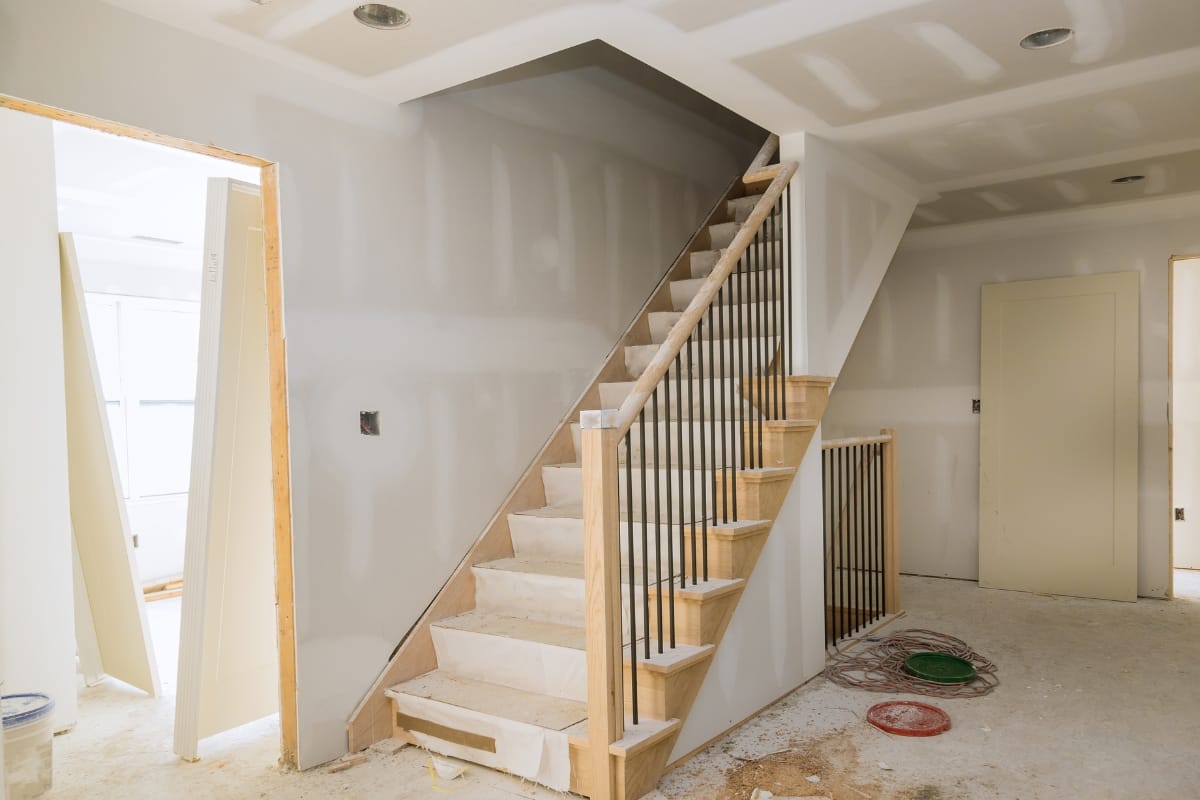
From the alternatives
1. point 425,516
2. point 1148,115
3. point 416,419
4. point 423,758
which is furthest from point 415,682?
point 1148,115

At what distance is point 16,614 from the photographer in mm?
3234

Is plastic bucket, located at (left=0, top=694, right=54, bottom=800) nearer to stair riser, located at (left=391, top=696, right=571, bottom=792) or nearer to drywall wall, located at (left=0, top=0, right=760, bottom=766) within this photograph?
drywall wall, located at (left=0, top=0, right=760, bottom=766)

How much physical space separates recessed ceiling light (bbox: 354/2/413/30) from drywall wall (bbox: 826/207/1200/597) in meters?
4.40

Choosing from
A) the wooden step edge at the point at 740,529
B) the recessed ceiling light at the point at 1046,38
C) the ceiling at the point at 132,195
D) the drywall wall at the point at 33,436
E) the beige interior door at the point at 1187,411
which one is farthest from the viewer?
the beige interior door at the point at 1187,411

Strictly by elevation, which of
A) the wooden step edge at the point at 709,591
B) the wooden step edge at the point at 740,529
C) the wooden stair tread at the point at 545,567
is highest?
the wooden step edge at the point at 740,529

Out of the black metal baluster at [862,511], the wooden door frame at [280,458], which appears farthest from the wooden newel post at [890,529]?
the wooden door frame at [280,458]

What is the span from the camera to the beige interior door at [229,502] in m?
3.03

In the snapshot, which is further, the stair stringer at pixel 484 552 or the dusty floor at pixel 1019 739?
the stair stringer at pixel 484 552

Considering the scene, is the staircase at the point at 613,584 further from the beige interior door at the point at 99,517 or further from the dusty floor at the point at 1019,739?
the beige interior door at the point at 99,517

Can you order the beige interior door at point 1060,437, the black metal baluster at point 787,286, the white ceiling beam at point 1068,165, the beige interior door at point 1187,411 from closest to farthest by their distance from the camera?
the black metal baluster at point 787,286 → the white ceiling beam at point 1068,165 → the beige interior door at point 1060,437 → the beige interior door at point 1187,411

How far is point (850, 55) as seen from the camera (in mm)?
2914

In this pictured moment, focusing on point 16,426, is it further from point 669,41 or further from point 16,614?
point 669,41

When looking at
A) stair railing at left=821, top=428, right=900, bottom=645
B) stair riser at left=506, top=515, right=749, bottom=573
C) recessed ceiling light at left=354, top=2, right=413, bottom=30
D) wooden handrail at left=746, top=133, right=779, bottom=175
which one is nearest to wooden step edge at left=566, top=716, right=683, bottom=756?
stair riser at left=506, top=515, right=749, bottom=573

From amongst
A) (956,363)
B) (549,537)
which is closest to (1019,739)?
(549,537)
